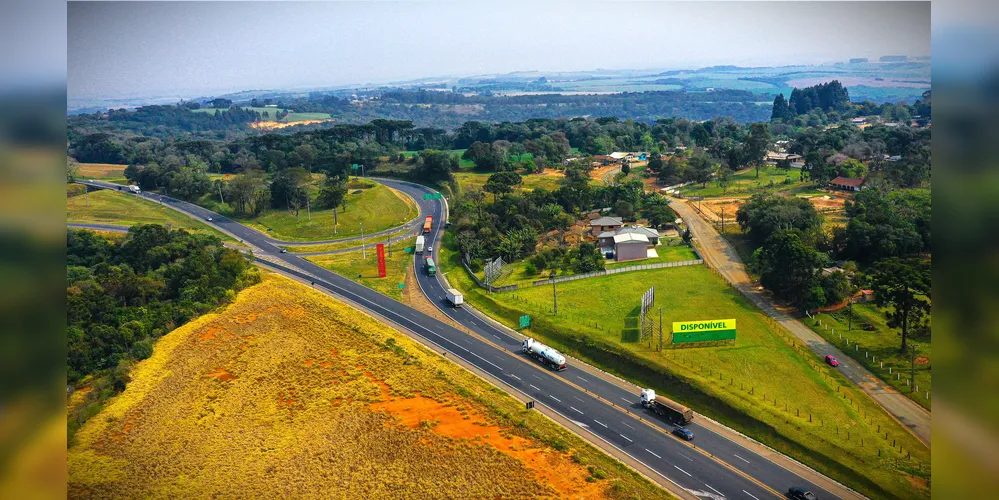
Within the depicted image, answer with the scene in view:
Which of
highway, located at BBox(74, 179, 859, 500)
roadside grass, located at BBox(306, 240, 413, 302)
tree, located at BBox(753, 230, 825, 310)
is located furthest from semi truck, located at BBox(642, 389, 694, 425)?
roadside grass, located at BBox(306, 240, 413, 302)

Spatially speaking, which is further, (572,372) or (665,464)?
(572,372)

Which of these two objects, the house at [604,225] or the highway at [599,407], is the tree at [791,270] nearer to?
the highway at [599,407]

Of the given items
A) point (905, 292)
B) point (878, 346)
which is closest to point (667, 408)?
point (878, 346)

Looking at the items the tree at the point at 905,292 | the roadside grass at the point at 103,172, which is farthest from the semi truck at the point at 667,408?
the roadside grass at the point at 103,172

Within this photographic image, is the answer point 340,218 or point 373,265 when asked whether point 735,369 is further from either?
point 340,218

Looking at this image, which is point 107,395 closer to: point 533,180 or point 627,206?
point 627,206

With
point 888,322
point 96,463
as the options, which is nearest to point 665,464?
point 888,322

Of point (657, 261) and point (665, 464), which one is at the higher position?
point (657, 261)
